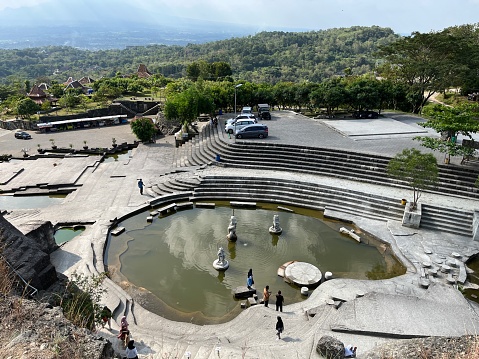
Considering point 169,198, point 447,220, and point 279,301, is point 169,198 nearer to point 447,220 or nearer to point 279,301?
point 279,301

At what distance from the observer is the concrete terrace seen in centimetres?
1087

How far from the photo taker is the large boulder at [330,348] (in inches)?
354

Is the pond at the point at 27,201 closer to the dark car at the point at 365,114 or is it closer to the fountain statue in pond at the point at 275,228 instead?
the fountain statue in pond at the point at 275,228

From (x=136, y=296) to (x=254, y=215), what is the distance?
8.30m

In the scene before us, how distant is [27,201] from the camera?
73.8 ft

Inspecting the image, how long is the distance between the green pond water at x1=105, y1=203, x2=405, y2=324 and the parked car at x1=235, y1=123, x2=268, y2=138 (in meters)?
8.59

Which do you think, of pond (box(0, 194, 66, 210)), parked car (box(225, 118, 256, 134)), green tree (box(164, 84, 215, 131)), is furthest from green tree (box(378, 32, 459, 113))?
pond (box(0, 194, 66, 210))

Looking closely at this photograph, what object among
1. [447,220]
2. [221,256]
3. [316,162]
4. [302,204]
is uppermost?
[316,162]

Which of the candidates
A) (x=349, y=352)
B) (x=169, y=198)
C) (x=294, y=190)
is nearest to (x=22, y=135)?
(x=169, y=198)

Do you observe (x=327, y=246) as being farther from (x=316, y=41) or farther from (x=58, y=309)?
(x=316, y=41)

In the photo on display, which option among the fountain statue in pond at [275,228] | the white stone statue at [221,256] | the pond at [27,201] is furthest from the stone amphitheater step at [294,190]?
the pond at [27,201]

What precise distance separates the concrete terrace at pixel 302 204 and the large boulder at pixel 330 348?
473mm

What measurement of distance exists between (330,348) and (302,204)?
1169cm

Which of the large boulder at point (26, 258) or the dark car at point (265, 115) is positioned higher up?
the dark car at point (265, 115)
